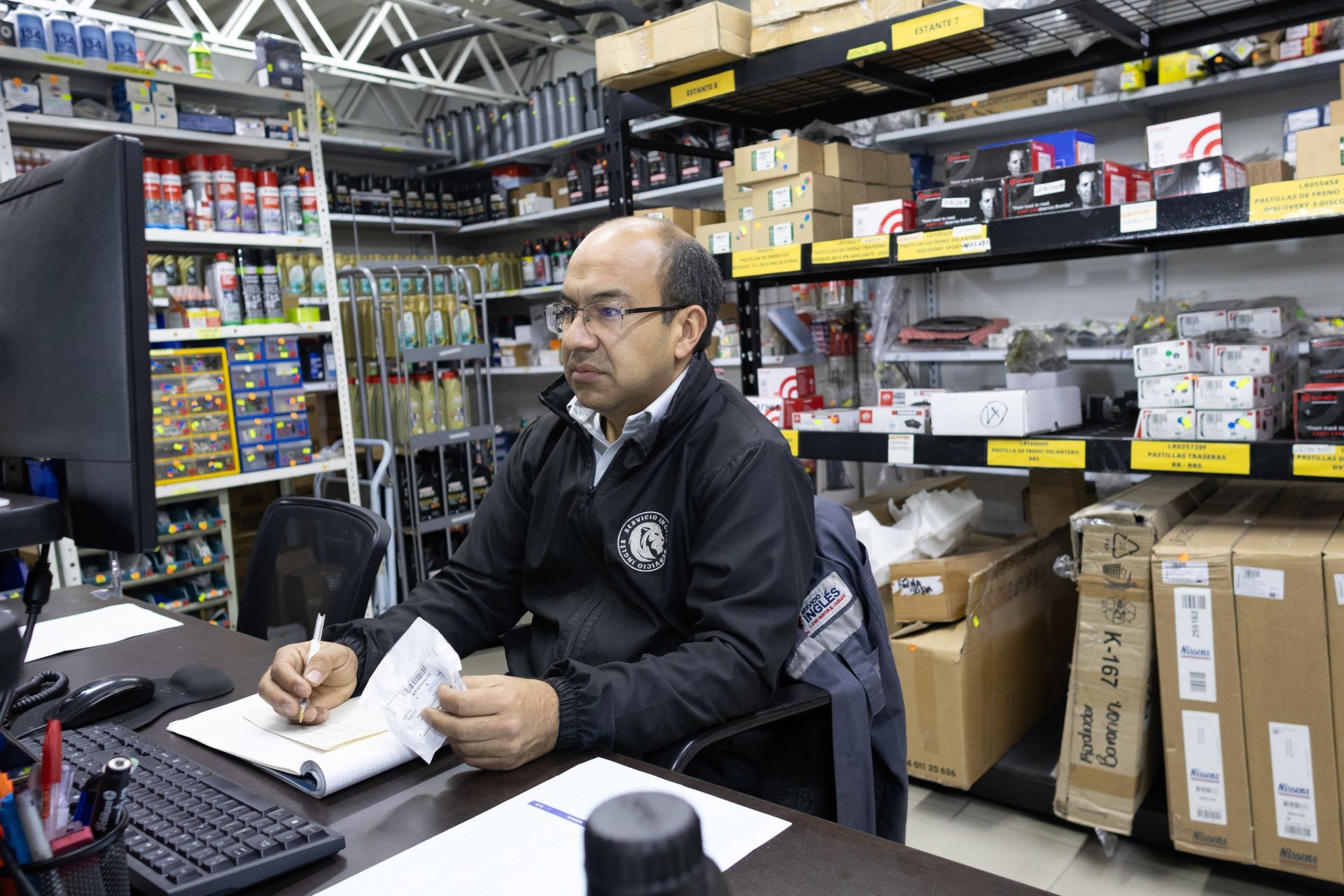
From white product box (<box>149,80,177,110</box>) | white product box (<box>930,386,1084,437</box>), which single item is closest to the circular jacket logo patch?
white product box (<box>930,386,1084,437</box>)

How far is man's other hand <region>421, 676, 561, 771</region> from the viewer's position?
0.94m

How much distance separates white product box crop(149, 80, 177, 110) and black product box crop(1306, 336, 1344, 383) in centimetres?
389

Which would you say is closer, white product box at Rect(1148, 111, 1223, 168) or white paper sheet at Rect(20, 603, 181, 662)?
white paper sheet at Rect(20, 603, 181, 662)

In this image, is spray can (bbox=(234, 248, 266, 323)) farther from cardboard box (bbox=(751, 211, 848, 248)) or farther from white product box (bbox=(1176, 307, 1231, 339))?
white product box (bbox=(1176, 307, 1231, 339))

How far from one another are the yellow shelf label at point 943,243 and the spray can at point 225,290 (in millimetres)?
2761

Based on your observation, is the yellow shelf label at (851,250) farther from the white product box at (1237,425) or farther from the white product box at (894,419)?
the white product box at (1237,425)

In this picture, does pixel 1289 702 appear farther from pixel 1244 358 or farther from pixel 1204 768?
pixel 1244 358

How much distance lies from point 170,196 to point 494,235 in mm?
3473

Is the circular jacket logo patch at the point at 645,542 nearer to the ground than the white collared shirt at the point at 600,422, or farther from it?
nearer to the ground

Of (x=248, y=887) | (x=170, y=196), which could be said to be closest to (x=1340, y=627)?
(x=248, y=887)

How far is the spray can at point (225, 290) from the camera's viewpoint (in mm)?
3752

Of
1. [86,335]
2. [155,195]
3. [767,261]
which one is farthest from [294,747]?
[155,195]

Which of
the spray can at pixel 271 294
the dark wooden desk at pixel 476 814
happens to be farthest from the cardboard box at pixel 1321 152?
→ the spray can at pixel 271 294

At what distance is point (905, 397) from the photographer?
7.95 ft
